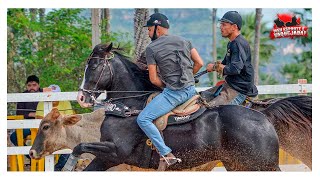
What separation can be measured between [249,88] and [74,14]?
931 cm

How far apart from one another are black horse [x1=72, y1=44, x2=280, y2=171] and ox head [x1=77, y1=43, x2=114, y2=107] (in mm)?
13

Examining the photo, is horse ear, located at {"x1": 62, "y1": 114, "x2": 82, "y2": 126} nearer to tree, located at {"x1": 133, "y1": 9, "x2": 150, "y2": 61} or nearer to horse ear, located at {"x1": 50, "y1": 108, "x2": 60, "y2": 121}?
horse ear, located at {"x1": 50, "y1": 108, "x2": 60, "y2": 121}

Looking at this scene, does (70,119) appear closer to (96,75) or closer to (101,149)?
(96,75)

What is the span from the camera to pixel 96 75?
437 inches

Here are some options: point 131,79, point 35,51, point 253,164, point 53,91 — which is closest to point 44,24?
point 35,51

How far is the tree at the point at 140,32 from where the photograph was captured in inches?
635

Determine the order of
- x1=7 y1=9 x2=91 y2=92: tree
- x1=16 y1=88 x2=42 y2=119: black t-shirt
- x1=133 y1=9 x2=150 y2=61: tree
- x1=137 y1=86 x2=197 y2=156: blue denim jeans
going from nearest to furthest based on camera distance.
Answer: x1=137 y1=86 x2=197 y2=156: blue denim jeans
x1=16 y1=88 x2=42 y2=119: black t-shirt
x1=133 y1=9 x2=150 y2=61: tree
x1=7 y1=9 x2=91 y2=92: tree

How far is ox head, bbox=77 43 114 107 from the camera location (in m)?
11.0

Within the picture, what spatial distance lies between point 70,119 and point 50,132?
0.33m

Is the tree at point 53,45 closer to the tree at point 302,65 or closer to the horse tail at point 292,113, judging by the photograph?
the horse tail at point 292,113

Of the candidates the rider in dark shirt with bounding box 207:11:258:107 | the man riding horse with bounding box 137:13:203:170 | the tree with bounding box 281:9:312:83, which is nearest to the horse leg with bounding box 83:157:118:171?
the man riding horse with bounding box 137:13:203:170

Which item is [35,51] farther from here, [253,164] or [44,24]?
[253,164]

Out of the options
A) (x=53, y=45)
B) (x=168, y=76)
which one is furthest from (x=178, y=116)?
(x=53, y=45)

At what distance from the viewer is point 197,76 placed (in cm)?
1145
